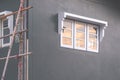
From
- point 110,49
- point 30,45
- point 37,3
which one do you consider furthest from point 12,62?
point 110,49

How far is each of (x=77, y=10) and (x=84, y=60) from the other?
1.83 m

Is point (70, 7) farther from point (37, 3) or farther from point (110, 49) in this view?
point (110, 49)

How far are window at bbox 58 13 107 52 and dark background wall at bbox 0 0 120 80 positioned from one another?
22 centimetres

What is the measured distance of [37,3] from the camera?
540 inches

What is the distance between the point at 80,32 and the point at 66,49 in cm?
104

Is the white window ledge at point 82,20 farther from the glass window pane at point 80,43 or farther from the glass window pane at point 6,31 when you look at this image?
the glass window pane at point 6,31

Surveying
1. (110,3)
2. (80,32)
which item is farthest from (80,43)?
(110,3)

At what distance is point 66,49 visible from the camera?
1439cm

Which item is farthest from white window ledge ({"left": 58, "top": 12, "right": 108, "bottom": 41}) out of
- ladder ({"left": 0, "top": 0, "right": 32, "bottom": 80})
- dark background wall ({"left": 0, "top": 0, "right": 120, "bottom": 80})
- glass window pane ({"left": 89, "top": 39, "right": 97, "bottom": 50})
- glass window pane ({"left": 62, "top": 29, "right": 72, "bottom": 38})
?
ladder ({"left": 0, "top": 0, "right": 32, "bottom": 80})

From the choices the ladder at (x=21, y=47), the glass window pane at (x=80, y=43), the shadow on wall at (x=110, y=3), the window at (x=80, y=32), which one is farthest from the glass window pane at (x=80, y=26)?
the ladder at (x=21, y=47)

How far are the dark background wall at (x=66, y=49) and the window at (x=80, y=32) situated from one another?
22cm

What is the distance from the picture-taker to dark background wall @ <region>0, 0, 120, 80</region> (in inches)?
534

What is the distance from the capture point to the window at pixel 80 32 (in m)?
14.5

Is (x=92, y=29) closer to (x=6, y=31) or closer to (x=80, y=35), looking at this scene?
(x=80, y=35)
